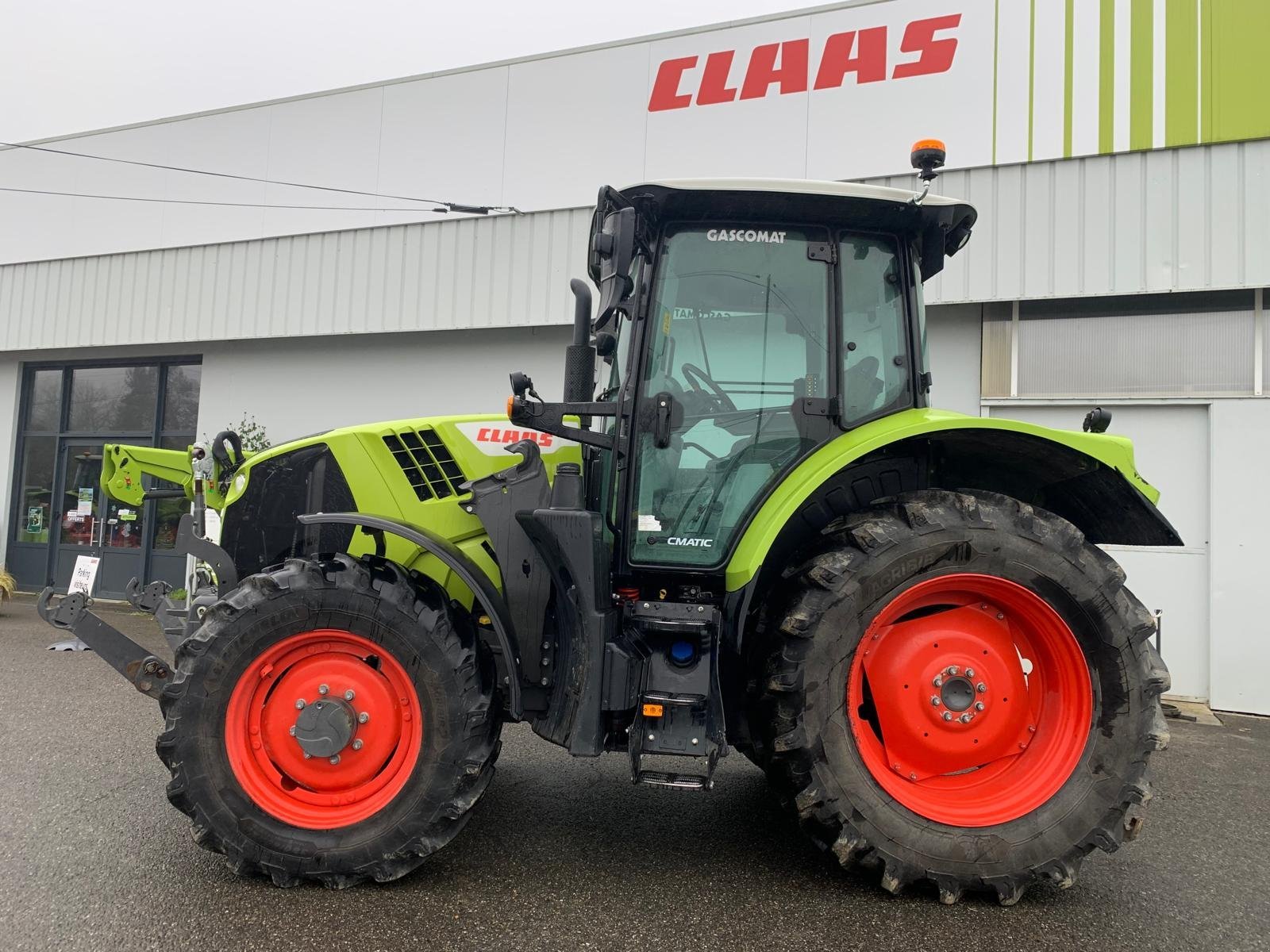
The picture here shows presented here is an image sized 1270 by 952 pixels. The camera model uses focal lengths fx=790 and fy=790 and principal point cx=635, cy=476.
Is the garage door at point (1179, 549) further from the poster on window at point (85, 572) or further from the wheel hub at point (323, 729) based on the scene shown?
the poster on window at point (85, 572)

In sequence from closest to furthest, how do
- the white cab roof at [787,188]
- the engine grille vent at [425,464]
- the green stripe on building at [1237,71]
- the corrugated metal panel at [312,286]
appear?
the white cab roof at [787,188]
the engine grille vent at [425,464]
the green stripe on building at [1237,71]
the corrugated metal panel at [312,286]

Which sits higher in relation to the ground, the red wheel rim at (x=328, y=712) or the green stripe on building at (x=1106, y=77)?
the green stripe on building at (x=1106, y=77)

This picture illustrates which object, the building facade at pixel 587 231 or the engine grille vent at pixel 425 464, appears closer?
the engine grille vent at pixel 425 464

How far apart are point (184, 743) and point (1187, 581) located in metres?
6.97

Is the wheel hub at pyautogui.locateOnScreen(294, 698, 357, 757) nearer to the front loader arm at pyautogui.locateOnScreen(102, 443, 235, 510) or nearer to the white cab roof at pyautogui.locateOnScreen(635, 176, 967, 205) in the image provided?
the front loader arm at pyautogui.locateOnScreen(102, 443, 235, 510)

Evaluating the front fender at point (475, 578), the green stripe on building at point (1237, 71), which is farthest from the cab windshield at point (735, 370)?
the green stripe on building at point (1237, 71)

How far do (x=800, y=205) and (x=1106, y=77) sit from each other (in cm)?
561

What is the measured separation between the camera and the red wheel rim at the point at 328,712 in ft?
8.49

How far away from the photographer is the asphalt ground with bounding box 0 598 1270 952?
7.50ft

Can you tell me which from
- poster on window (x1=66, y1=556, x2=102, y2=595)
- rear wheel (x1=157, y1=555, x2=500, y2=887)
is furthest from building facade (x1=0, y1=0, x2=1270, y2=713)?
rear wheel (x1=157, y1=555, x2=500, y2=887)

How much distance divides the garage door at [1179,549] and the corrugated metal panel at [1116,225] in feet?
3.44

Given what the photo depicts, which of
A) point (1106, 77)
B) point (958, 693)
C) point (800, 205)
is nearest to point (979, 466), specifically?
point (958, 693)

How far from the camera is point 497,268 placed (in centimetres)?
815

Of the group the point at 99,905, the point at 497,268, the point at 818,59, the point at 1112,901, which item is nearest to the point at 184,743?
the point at 99,905
